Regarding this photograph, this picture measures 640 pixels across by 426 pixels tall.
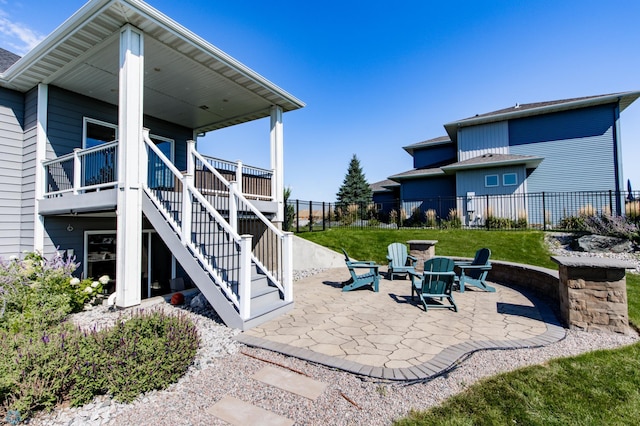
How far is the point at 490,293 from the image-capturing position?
6.75 meters

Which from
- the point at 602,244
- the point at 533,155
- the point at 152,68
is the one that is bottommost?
the point at 602,244

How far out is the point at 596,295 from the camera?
4.18 metres

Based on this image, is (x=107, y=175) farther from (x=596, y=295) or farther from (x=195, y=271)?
(x=596, y=295)

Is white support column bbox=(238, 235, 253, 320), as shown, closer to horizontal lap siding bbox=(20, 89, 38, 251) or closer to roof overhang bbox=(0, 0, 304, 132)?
roof overhang bbox=(0, 0, 304, 132)

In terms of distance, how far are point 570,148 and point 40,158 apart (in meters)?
21.8

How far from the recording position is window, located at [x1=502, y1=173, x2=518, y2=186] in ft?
50.5

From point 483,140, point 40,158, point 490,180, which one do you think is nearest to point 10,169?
point 40,158

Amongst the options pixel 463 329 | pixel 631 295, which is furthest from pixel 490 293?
pixel 463 329

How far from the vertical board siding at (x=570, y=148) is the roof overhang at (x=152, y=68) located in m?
14.4

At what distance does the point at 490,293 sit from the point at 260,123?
877 centimetres

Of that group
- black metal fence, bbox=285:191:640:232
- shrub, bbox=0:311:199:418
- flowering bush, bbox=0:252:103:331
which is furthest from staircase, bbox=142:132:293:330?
black metal fence, bbox=285:191:640:232

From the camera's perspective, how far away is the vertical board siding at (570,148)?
15031 mm

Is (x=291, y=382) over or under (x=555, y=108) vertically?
under

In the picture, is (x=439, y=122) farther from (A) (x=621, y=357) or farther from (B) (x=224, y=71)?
(A) (x=621, y=357)
